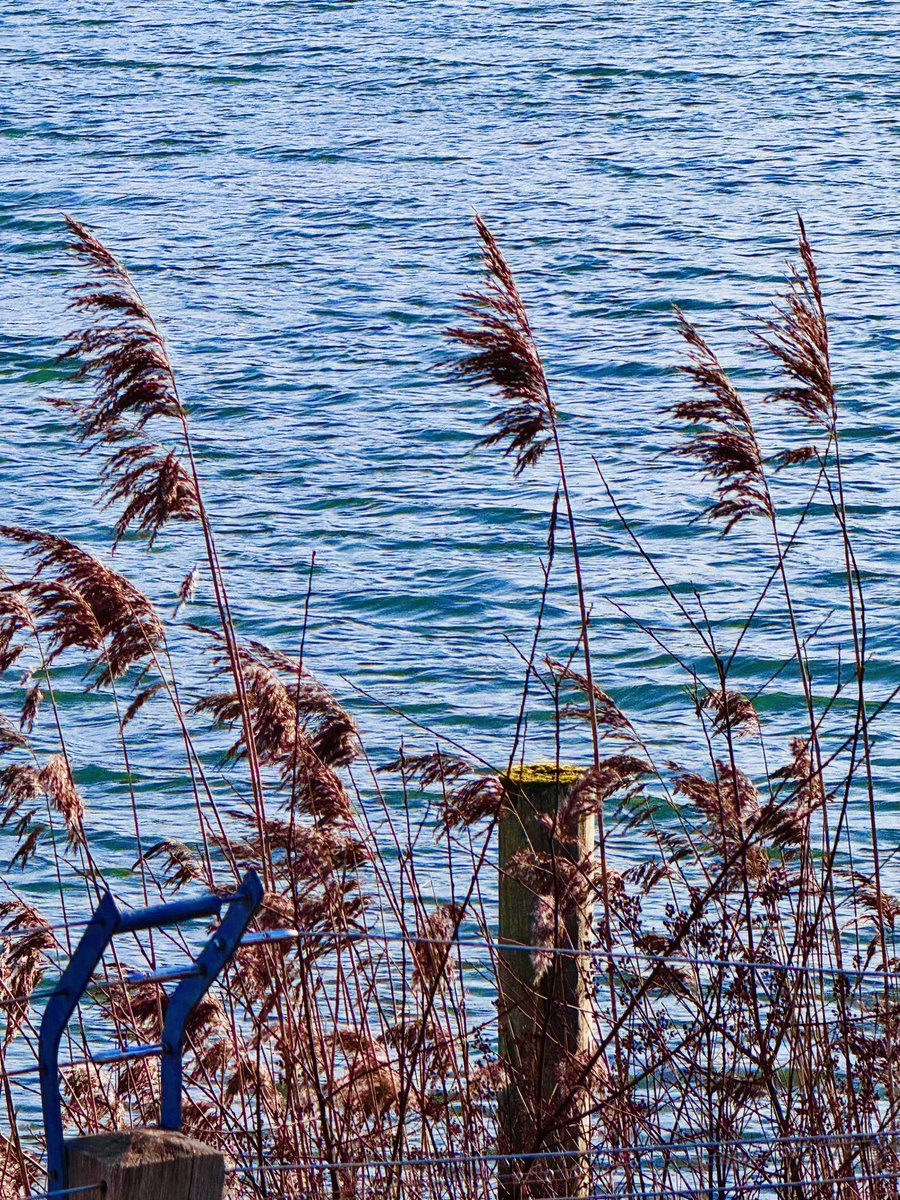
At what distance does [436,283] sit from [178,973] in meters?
18.0

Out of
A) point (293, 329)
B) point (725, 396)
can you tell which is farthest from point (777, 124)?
point (725, 396)

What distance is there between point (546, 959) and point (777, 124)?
898 inches

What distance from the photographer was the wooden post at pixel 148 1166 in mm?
2314

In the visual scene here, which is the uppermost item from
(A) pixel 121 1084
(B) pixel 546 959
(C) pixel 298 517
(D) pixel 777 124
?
(D) pixel 777 124

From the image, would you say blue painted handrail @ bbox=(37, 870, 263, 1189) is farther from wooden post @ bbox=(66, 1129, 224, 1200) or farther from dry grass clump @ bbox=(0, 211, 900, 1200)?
dry grass clump @ bbox=(0, 211, 900, 1200)

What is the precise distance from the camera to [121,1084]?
15.0ft

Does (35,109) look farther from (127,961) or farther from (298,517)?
(127,961)

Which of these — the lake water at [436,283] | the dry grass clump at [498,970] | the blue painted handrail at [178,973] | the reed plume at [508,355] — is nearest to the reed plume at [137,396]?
the dry grass clump at [498,970]

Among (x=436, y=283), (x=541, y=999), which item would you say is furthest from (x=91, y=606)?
(x=436, y=283)

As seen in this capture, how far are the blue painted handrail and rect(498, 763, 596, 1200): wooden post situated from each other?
1.82 metres

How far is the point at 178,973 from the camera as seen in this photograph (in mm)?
2428

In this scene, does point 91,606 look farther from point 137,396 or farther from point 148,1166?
point 148,1166

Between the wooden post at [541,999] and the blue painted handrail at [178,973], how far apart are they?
182 centimetres

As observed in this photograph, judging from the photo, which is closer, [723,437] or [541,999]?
[541,999]
